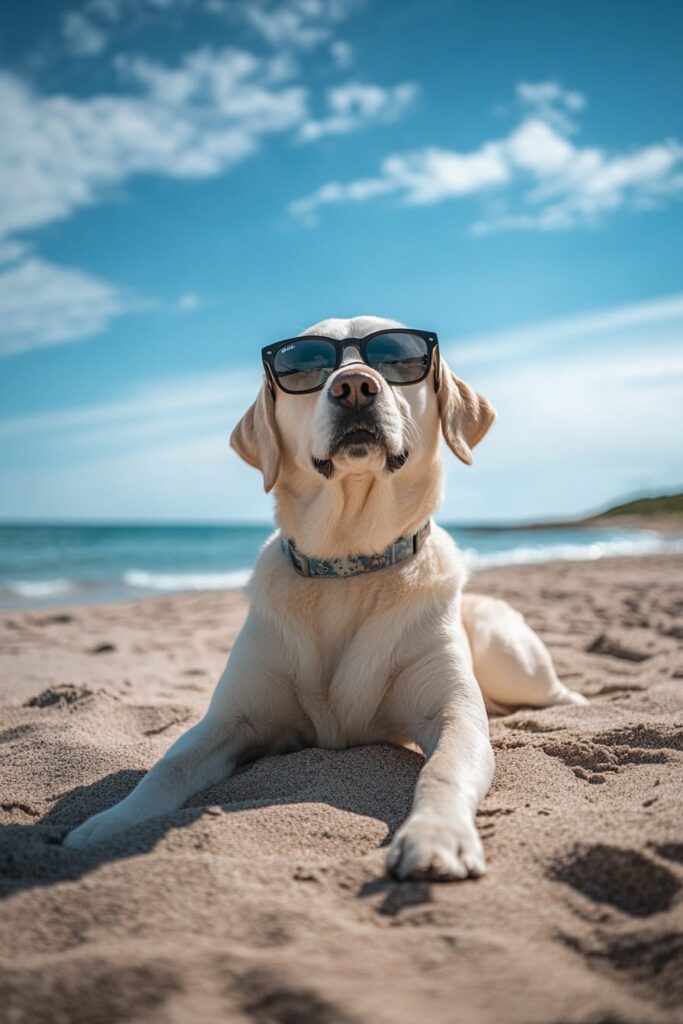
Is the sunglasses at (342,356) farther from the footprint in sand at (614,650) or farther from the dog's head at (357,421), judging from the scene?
the footprint in sand at (614,650)

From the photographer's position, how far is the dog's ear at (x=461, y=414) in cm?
331

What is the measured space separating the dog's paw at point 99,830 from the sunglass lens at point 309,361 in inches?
69.7

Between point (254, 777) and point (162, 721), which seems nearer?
point (254, 777)

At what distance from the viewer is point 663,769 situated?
8.53 feet

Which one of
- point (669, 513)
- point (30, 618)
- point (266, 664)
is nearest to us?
point (266, 664)

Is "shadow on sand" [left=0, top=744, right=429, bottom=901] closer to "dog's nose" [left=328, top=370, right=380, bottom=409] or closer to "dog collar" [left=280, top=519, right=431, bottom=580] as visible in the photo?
"dog collar" [left=280, top=519, right=431, bottom=580]

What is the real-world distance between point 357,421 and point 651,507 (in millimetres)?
52511

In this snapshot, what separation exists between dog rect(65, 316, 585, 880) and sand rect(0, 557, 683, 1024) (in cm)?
20

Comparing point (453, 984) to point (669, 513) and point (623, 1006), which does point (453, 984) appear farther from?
point (669, 513)

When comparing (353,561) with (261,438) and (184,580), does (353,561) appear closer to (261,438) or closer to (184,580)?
(261,438)

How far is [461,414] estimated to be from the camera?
3408 mm

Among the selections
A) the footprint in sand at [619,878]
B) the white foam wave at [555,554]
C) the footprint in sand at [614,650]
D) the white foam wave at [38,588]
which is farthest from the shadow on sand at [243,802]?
the white foam wave at [555,554]

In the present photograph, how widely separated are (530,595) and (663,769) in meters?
6.46

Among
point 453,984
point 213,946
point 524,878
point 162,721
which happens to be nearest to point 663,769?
point 524,878
